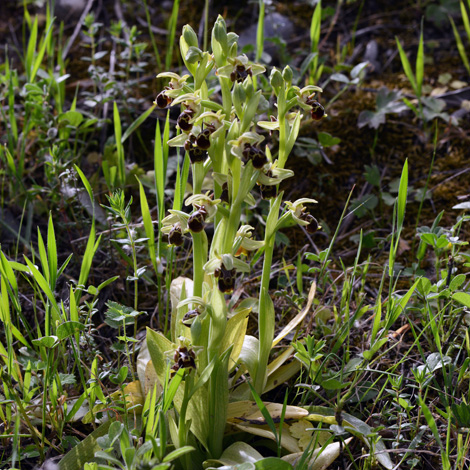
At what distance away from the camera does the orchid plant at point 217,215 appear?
5.50 feet

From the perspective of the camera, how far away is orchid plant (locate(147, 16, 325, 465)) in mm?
1678

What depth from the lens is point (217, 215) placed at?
1.86 metres

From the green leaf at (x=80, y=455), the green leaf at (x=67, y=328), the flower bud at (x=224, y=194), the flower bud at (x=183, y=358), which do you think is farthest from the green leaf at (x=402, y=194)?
the green leaf at (x=80, y=455)

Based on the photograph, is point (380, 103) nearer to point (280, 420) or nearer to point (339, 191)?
point (339, 191)

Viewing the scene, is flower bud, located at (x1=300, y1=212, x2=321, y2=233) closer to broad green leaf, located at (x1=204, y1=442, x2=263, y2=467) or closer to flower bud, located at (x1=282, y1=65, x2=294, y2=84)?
flower bud, located at (x1=282, y1=65, x2=294, y2=84)

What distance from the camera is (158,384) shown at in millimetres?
1952

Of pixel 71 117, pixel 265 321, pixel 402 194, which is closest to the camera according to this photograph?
pixel 265 321

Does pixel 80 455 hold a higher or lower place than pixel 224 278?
lower

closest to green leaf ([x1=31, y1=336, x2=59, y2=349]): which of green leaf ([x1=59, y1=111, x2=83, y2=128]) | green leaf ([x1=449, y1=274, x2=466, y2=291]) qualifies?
green leaf ([x1=449, y1=274, x2=466, y2=291])

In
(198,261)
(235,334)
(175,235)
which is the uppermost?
(175,235)

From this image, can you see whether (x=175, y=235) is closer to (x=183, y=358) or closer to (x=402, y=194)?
(x=183, y=358)

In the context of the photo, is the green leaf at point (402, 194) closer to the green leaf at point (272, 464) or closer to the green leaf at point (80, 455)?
the green leaf at point (272, 464)

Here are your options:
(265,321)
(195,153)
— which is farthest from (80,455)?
(195,153)

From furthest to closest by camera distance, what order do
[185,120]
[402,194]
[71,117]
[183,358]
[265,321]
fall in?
[71,117]
[402,194]
[265,321]
[185,120]
[183,358]
